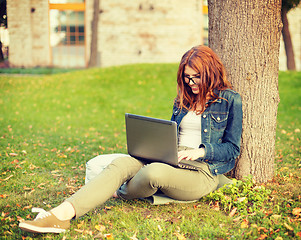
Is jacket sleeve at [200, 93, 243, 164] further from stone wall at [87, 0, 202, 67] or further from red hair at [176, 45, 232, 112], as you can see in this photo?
stone wall at [87, 0, 202, 67]

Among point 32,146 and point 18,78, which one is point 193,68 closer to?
point 32,146

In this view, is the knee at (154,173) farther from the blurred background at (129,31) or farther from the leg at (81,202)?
the blurred background at (129,31)

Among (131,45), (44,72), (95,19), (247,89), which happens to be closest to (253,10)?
(247,89)

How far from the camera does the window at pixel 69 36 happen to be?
1658cm

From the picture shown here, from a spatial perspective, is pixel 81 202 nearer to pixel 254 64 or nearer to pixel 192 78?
pixel 192 78

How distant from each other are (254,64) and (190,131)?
92 centimetres

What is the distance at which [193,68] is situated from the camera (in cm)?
300

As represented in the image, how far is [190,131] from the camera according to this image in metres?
3.21

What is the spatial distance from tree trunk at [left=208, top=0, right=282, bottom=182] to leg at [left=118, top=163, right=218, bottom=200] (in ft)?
1.93

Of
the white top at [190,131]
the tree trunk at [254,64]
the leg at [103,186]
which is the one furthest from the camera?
the tree trunk at [254,64]

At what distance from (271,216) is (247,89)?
4.07 feet

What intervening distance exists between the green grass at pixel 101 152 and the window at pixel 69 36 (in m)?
5.58

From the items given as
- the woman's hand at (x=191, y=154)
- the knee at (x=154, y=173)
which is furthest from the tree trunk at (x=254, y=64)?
the knee at (x=154, y=173)

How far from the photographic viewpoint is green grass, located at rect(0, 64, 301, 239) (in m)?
2.71
